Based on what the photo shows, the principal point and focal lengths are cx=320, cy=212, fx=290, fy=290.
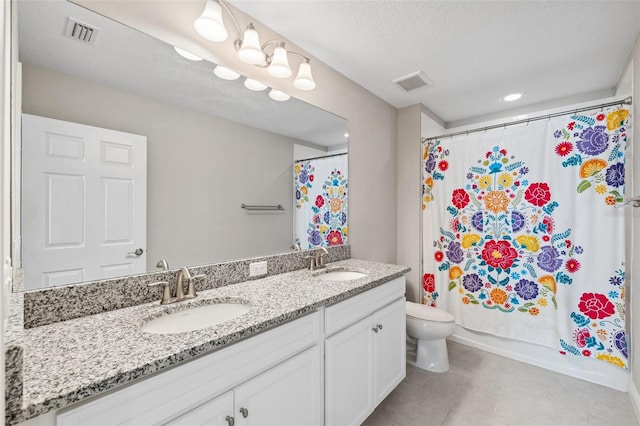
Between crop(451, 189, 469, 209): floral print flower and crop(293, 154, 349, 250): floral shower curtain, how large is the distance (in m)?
1.06

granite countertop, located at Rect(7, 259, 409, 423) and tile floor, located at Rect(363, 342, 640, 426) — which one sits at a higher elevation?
granite countertop, located at Rect(7, 259, 409, 423)

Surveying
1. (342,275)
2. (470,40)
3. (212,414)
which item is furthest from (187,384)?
(470,40)

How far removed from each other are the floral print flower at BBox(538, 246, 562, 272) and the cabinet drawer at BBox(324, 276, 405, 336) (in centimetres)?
118

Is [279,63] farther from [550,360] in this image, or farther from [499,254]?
[550,360]

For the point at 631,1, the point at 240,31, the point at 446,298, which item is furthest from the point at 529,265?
the point at 240,31

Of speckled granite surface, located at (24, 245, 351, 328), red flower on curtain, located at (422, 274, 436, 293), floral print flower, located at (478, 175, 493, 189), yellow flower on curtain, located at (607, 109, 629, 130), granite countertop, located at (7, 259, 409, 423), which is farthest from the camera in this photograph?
red flower on curtain, located at (422, 274, 436, 293)

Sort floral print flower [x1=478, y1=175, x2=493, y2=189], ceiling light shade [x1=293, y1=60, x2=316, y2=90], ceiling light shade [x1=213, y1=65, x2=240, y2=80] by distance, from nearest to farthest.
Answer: ceiling light shade [x1=213, y1=65, x2=240, y2=80]
ceiling light shade [x1=293, y1=60, x2=316, y2=90]
floral print flower [x1=478, y1=175, x2=493, y2=189]

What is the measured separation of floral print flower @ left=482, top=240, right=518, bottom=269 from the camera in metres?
2.33

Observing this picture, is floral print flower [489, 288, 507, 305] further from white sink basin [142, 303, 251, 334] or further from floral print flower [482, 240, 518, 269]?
white sink basin [142, 303, 251, 334]

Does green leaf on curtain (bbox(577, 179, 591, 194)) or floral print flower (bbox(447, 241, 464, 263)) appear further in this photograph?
floral print flower (bbox(447, 241, 464, 263))

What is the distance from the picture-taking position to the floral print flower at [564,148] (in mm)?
2098

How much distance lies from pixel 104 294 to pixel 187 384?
1.82 ft

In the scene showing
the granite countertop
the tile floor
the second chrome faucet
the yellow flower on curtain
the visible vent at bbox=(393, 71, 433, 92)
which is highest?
the visible vent at bbox=(393, 71, 433, 92)

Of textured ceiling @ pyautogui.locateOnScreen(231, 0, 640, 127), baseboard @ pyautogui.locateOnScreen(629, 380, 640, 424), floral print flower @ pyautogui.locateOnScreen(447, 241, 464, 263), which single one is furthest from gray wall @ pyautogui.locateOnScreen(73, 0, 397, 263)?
baseboard @ pyautogui.locateOnScreen(629, 380, 640, 424)
